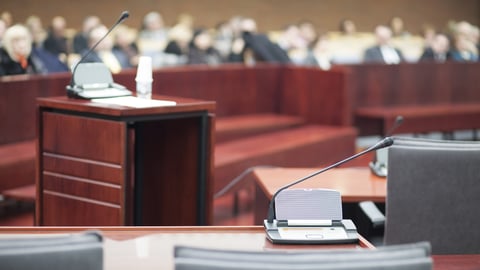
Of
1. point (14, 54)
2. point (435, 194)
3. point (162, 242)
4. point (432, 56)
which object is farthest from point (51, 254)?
point (432, 56)

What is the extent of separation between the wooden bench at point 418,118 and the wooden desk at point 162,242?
598 cm

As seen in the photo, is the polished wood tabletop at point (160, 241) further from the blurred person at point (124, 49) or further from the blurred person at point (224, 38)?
the blurred person at point (224, 38)

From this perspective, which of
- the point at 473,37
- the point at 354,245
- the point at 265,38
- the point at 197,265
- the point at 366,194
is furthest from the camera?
the point at 473,37

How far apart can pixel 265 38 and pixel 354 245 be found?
6.53 meters

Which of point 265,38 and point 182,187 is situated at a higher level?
point 265,38

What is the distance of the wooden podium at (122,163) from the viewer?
3570 mm

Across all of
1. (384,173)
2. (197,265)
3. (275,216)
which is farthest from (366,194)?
(197,265)

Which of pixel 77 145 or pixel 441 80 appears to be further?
pixel 441 80

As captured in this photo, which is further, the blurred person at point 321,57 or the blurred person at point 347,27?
the blurred person at point 347,27

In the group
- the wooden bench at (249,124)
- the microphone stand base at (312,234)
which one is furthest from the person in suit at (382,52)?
the microphone stand base at (312,234)

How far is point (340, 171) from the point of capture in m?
4.06

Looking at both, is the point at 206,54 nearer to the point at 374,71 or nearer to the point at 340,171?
the point at 374,71

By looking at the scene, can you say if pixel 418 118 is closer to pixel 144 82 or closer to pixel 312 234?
pixel 144 82

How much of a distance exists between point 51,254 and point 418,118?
735 centimetres
